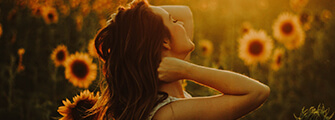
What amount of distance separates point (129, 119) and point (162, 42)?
0.26 m

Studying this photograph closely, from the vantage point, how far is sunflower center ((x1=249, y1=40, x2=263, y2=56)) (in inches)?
114

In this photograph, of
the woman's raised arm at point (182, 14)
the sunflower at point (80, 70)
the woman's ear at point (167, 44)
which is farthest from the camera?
the sunflower at point (80, 70)

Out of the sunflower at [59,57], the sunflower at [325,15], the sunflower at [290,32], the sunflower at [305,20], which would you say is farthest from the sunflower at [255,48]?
the sunflower at [59,57]

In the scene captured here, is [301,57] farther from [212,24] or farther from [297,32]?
[212,24]

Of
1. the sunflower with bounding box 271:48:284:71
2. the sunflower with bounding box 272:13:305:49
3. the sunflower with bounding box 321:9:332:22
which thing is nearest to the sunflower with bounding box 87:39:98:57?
the sunflower with bounding box 271:48:284:71

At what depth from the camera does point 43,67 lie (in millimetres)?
3252

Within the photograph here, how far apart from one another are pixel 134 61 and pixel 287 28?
7.14ft

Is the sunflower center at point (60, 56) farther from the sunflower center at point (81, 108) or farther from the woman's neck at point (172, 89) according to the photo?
the woman's neck at point (172, 89)

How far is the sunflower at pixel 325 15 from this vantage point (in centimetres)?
346

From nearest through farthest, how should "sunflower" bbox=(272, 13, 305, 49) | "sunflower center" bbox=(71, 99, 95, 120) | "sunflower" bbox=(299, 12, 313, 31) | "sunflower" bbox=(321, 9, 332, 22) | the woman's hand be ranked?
1. the woman's hand
2. "sunflower center" bbox=(71, 99, 95, 120)
3. "sunflower" bbox=(272, 13, 305, 49)
4. "sunflower" bbox=(299, 12, 313, 31)
5. "sunflower" bbox=(321, 9, 332, 22)

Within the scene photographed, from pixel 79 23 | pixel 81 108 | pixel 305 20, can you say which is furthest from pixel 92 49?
pixel 305 20

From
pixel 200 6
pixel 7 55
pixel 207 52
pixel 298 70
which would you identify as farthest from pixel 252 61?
pixel 200 6

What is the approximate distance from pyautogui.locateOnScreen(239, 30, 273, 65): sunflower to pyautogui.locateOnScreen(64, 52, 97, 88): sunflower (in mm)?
1082

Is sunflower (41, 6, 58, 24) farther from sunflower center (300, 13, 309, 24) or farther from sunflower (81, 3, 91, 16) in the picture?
sunflower center (300, 13, 309, 24)
